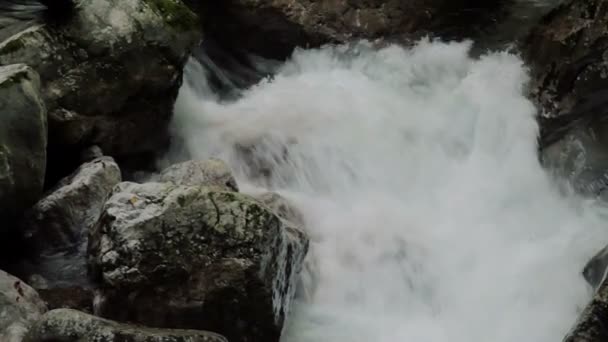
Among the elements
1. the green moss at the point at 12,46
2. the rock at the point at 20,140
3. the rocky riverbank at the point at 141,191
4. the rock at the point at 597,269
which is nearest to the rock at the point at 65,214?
the rocky riverbank at the point at 141,191

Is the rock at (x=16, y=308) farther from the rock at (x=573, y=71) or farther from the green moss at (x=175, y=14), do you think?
the rock at (x=573, y=71)

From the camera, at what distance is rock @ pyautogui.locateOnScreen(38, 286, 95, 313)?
5008mm

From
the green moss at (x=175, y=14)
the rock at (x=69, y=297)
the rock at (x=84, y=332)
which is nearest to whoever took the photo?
the rock at (x=84, y=332)

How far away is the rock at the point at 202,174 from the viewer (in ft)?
20.6

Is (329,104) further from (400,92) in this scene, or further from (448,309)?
(448,309)

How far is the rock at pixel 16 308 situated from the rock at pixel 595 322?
3.51 meters

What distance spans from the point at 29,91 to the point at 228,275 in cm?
225

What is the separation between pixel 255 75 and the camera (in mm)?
9961

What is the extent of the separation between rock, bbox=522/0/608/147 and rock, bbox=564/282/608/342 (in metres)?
3.99

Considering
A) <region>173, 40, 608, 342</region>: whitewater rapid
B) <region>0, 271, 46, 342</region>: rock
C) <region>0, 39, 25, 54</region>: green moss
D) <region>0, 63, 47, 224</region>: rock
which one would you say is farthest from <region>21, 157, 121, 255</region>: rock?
<region>173, 40, 608, 342</region>: whitewater rapid

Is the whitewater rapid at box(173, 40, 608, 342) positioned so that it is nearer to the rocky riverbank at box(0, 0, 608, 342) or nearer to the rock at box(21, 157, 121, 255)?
the rocky riverbank at box(0, 0, 608, 342)

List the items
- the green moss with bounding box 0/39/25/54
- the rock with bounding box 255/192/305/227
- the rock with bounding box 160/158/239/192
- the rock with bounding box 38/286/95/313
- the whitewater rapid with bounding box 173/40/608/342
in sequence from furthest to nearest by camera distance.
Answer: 1. the rock with bounding box 255/192/305/227
2. the rock with bounding box 160/158/239/192
3. the green moss with bounding box 0/39/25/54
4. the whitewater rapid with bounding box 173/40/608/342
5. the rock with bounding box 38/286/95/313

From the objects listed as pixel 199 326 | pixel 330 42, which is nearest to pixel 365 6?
pixel 330 42

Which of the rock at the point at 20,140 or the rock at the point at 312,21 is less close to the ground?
the rock at the point at 312,21
